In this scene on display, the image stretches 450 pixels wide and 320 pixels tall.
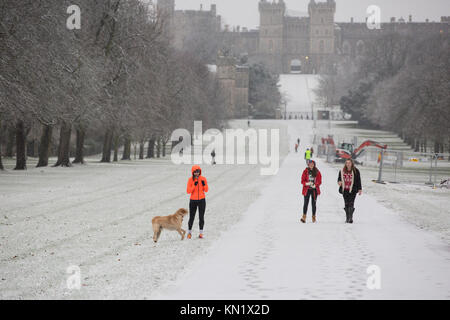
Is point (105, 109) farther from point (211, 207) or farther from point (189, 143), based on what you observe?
point (189, 143)

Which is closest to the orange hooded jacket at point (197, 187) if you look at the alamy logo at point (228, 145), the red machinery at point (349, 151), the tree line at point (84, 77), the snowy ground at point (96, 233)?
the snowy ground at point (96, 233)

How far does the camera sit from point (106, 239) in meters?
15.6

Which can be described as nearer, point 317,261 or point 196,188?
point 317,261

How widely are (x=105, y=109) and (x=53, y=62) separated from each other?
34.1 ft

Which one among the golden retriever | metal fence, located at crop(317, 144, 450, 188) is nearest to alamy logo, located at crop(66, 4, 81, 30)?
metal fence, located at crop(317, 144, 450, 188)

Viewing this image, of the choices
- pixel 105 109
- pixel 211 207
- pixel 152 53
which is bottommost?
pixel 211 207

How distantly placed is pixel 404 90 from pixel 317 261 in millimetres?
59003

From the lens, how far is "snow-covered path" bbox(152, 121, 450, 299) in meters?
10.5

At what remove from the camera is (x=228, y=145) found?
7981cm

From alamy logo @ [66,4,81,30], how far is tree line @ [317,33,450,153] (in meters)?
25.1

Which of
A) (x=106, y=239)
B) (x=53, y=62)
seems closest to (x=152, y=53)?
(x=53, y=62)

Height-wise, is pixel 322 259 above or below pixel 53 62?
below

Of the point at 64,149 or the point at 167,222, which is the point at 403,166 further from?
the point at 167,222

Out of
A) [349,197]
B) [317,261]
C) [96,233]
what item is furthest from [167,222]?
[349,197]
